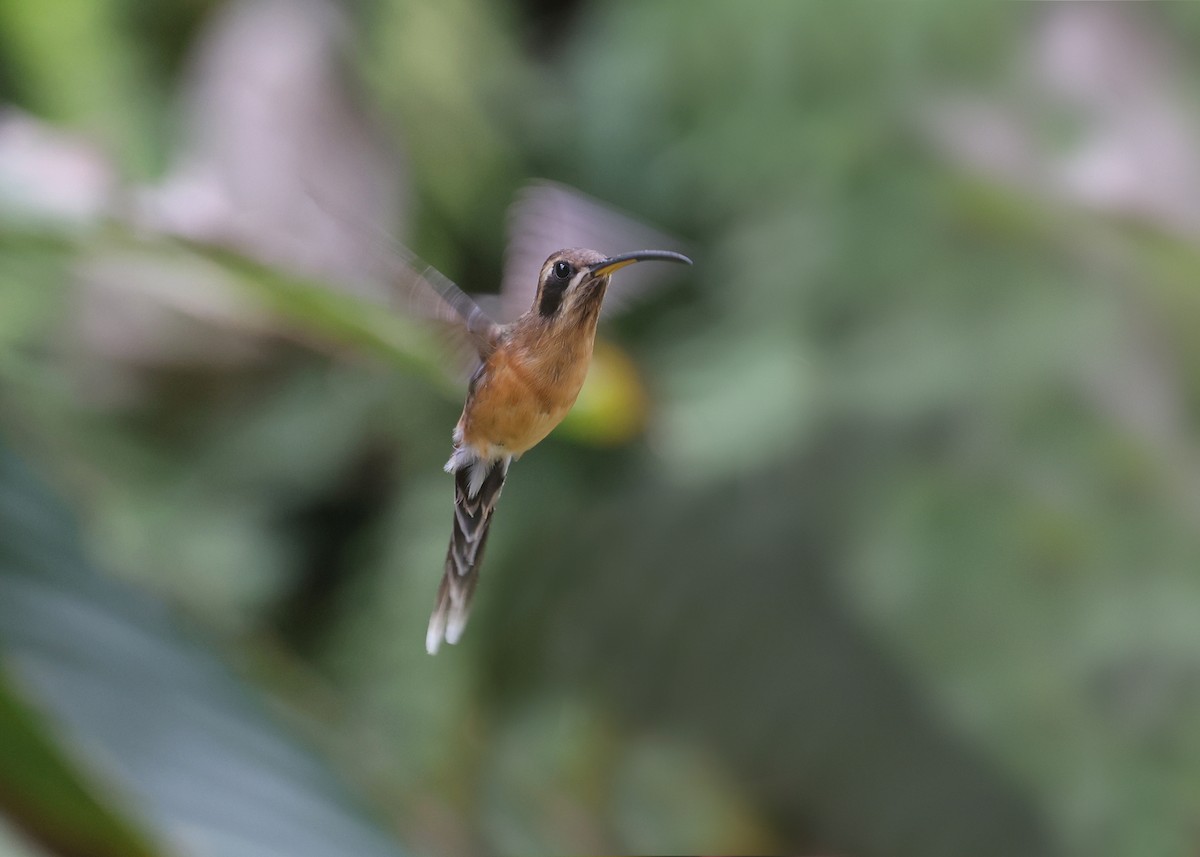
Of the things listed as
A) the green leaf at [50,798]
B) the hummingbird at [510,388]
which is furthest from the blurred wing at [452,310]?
the green leaf at [50,798]

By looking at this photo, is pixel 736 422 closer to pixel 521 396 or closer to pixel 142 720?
pixel 142 720

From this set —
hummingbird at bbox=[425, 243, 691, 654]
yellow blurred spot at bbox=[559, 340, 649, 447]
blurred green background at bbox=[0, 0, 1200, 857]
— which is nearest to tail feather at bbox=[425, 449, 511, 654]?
hummingbird at bbox=[425, 243, 691, 654]

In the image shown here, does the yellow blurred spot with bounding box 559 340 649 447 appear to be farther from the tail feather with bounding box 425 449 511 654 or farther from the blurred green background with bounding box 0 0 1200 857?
the blurred green background with bounding box 0 0 1200 857

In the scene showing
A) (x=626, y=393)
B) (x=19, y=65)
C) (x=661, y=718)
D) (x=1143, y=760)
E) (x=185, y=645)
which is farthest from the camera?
(x=661, y=718)

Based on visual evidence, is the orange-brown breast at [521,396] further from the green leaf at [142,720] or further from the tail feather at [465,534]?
the green leaf at [142,720]

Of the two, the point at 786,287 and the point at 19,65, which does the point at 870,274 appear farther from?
the point at 19,65

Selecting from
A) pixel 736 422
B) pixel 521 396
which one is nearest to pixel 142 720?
pixel 521 396

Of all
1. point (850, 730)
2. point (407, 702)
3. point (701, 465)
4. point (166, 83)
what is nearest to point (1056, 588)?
point (850, 730)
